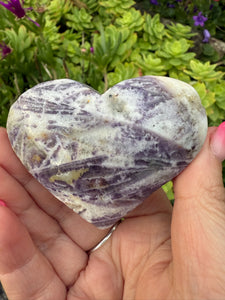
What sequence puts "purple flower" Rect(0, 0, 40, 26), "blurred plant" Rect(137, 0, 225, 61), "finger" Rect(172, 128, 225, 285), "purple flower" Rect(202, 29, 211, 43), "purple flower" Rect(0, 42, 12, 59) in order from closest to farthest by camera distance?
"finger" Rect(172, 128, 225, 285) → "purple flower" Rect(0, 0, 40, 26) → "purple flower" Rect(0, 42, 12, 59) → "purple flower" Rect(202, 29, 211, 43) → "blurred plant" Rect(137, 0, 225, 61)

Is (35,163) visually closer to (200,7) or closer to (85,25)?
(85,25)

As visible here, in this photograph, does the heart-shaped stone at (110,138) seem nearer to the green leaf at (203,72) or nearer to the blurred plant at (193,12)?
the green leaf at (203,72)

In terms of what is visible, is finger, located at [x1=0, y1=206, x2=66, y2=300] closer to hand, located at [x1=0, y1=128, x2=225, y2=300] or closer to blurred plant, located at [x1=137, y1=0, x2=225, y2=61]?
hand, located at [x1=0, y1=128, x2=225, y2=300]

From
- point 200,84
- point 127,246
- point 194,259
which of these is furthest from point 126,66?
point 194,259

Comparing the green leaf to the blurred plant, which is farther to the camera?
the blurred plant

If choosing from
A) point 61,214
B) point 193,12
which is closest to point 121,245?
point 61,214

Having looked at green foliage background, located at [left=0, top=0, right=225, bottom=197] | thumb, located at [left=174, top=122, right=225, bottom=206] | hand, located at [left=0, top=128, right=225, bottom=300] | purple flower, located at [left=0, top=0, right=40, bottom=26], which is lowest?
hand, located at [left=0, top=128, right=225, bottom=300]

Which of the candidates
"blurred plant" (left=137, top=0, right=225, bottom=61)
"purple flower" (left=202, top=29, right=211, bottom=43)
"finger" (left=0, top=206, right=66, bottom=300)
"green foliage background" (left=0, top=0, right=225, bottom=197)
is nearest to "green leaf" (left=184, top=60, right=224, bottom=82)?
"green foliage background" (left=0, top=0, right=225, bottom=197)
